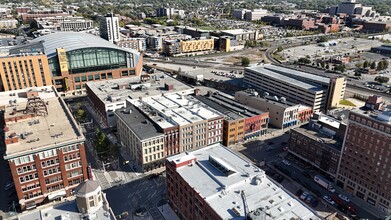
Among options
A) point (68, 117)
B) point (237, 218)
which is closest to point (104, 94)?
point (68, 117)

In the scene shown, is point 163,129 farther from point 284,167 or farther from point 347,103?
point 347,103

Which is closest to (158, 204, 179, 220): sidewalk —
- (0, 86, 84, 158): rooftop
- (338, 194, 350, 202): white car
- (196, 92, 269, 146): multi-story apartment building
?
(0, 86, 84, 158): rooftop

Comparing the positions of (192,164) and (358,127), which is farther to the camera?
(358,127)

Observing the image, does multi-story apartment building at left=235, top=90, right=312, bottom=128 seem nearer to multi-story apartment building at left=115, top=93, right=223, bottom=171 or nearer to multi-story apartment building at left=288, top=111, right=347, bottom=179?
multi-story apartment building at left=288, top=111, right=347, bottom=179

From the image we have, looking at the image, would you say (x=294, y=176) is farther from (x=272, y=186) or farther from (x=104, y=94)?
(x=104, y=94)

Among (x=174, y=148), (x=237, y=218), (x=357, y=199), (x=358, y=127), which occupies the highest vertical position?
(x=358, y=127)

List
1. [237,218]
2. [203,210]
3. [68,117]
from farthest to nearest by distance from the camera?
1. [68,117]
2. [203,210]
3. [237,218]
